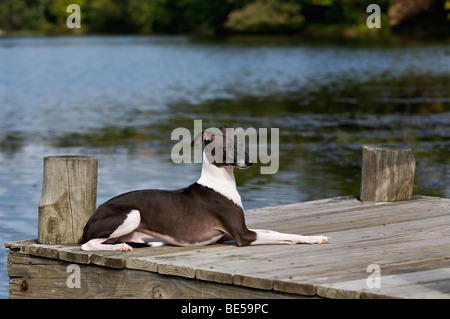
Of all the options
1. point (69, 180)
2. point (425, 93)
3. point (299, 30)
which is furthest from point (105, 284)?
point (299, 30)

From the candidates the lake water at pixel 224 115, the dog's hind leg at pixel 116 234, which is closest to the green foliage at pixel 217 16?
the lake water at pixel 224 115

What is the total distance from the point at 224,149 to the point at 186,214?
0.59 metres

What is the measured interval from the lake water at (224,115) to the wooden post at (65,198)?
140 cm

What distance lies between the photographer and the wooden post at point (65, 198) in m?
6.93

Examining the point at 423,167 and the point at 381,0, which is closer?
the point at 423,167

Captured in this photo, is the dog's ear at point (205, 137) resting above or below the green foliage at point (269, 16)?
below

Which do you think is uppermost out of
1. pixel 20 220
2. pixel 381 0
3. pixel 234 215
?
pixel 381 0

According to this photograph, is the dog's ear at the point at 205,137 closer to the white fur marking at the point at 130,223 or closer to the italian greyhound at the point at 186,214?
the italian greyhound at the point at 186,214

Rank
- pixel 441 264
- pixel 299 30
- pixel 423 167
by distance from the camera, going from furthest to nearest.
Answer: pixel 299 30 → pixel 423 167 → pixel 441 264

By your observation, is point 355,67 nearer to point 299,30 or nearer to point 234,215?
point 234,215

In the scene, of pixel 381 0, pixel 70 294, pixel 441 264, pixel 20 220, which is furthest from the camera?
pixel 381 0

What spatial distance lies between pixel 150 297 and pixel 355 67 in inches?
1360

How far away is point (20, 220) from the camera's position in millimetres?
10789

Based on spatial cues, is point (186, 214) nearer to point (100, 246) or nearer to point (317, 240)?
point (100, 246)
